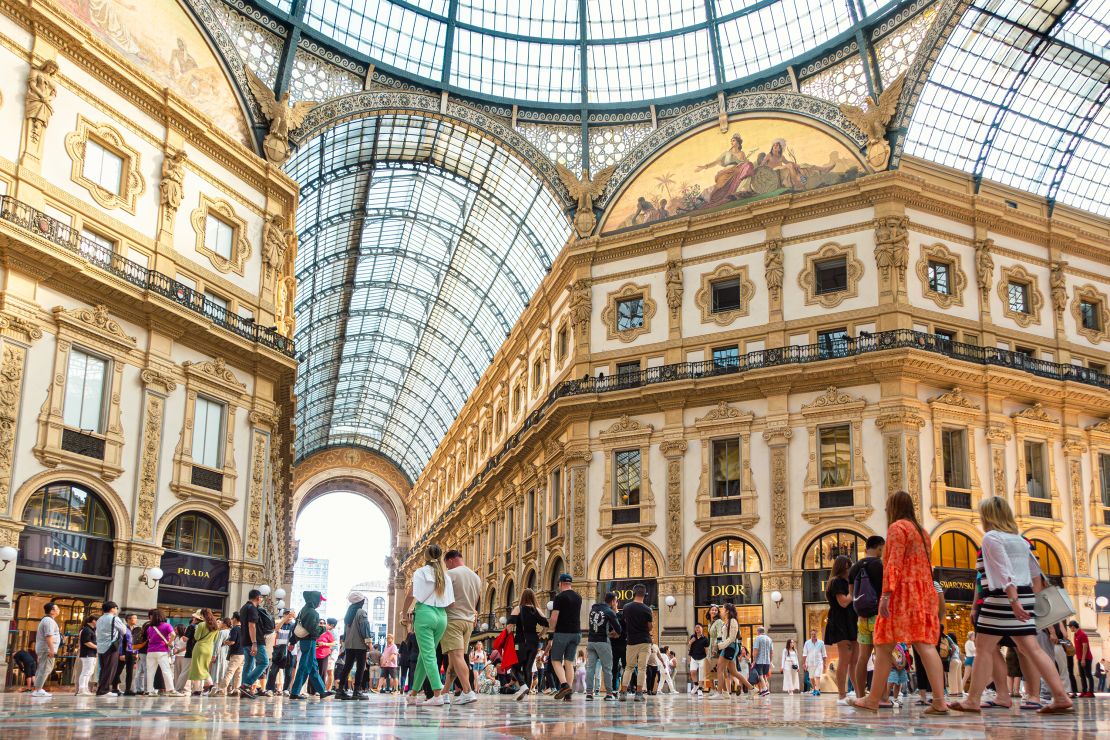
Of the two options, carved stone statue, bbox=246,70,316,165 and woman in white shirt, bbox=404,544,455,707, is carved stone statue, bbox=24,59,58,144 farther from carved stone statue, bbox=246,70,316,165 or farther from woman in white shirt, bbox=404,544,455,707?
woman in white shirt, bbox=404,544,455,707

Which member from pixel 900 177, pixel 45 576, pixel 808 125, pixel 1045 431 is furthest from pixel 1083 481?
pixel 45 576

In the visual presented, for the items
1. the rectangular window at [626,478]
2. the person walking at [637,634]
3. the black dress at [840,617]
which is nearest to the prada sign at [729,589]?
the rectangular window at [626,478]

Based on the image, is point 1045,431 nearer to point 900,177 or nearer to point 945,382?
point 945,382

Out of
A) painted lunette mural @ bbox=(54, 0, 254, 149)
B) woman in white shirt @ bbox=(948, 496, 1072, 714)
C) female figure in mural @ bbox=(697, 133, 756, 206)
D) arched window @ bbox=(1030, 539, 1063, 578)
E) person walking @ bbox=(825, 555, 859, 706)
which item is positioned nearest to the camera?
woman in white shirt @ bbox=(948, 496, 1072, 714)

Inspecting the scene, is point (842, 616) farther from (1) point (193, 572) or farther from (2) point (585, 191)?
(2) point (585, 191)

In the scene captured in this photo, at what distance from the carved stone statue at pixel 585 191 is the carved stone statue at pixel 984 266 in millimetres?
14779

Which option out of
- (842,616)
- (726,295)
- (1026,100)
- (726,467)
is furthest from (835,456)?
(842,616)

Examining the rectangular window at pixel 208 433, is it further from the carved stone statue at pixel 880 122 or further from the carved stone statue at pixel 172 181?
the carved stone statue at pixel 880 122

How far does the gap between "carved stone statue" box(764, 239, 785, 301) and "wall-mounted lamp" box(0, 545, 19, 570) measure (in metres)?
26.0

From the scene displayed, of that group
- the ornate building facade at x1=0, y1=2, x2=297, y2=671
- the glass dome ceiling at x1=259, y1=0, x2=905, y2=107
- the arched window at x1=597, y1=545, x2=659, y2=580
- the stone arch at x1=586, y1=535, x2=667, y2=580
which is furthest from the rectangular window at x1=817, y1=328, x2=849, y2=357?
the ornate building facade at x1=0, y1=2, x2=297, y2=671

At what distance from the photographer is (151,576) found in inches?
1113

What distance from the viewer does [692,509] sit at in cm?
3791

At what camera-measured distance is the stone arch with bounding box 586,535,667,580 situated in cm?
3775

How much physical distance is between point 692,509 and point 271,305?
16.5m
